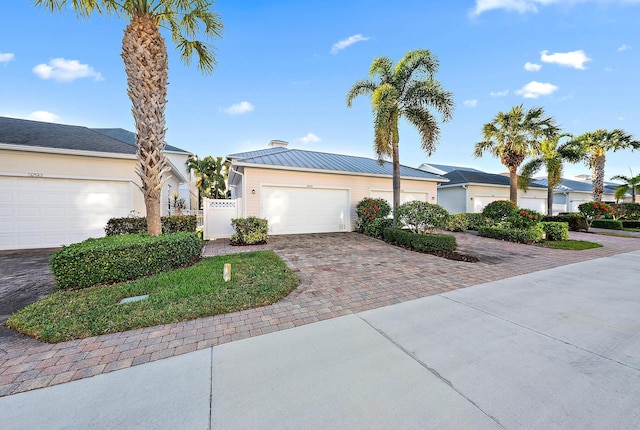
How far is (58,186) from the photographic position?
8.09 metres

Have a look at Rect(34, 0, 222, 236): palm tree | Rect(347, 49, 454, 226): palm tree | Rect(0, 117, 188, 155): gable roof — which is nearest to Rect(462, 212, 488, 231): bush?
Rect(347, 49, 454, 226): palm tree

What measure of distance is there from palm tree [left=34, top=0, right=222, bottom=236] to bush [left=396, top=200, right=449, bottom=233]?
8012 mm

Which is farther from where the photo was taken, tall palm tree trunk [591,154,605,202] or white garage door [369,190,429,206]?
tall palm tree trunk [591,154,605,202]

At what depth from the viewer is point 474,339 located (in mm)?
2949

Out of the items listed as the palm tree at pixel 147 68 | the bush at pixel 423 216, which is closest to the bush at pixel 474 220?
the bush at pixel 423 216

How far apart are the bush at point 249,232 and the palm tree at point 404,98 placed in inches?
222

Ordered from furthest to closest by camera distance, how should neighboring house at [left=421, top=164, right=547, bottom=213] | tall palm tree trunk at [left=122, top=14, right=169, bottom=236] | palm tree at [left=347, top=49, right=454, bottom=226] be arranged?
neighboring house at [left=421, top=164, right=547, bottom=213] < palm tree at [left=347, top=49, right=454, bottom=226] < tall palm tree trunk at [left=122, top=14, right=169, bottom=236]

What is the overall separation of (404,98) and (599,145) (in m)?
18.4

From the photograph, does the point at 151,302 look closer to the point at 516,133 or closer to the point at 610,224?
the point at 516,133

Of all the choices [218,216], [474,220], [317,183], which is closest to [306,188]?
[317,183]

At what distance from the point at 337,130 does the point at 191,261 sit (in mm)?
11926

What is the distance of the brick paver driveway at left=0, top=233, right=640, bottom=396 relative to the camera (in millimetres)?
2549

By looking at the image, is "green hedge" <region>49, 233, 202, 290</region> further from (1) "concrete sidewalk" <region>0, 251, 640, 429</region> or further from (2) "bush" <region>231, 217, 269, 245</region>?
(2) "bush" <region>231, 217, 269, 245</region>

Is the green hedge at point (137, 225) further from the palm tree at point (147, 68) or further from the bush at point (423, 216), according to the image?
the bush at point (423, 216)
